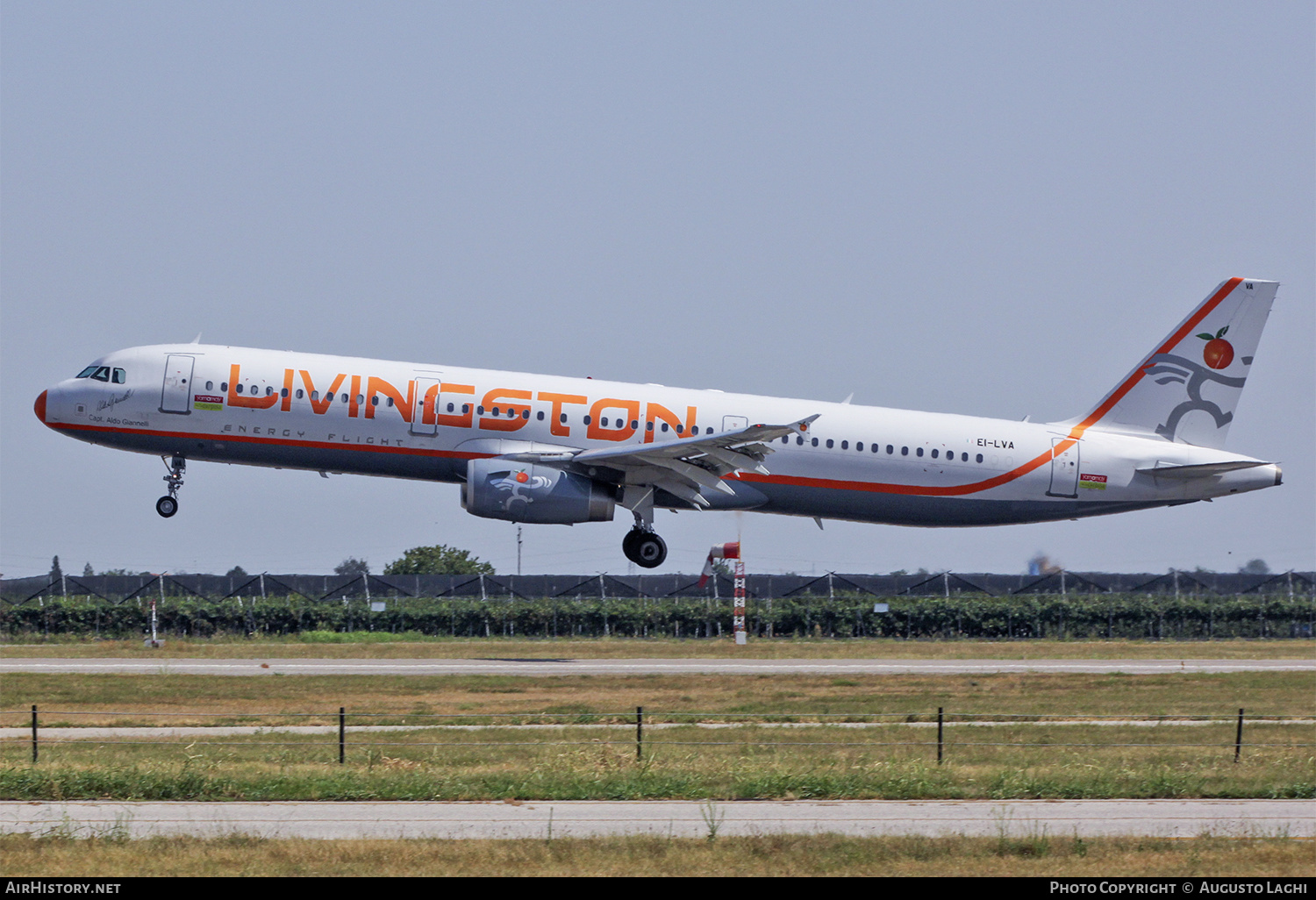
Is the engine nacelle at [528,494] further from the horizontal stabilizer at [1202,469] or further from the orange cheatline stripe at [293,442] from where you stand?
the horizontal stabilizer at [1202,469]

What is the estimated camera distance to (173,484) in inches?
1550

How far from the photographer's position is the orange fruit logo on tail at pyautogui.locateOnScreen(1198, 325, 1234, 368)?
46.6 metres

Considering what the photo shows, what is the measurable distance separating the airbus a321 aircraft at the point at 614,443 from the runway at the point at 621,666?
3689 millimetres

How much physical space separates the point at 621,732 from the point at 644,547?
14.0 m

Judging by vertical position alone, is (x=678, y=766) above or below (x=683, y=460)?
below

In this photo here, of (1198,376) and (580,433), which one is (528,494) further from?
(1198,376)

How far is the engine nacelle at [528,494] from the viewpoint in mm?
38250

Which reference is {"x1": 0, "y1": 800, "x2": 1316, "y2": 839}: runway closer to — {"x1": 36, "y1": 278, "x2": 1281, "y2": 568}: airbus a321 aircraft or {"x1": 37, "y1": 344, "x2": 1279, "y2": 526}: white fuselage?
{"x1": 36, "y1": 278, "x2": 1281, "y2": 568}: airbus a321 aircraft

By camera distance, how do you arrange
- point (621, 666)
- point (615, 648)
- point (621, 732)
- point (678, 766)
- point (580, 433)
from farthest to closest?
point (615, 648)
point (621, 666)
point (580, 433)
point (621, 732)
point (678, 766)

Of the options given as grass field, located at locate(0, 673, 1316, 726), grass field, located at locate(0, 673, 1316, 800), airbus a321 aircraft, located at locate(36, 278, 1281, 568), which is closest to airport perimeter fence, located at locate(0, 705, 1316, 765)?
grass field, located at locate(0, 673, 1316, 800)

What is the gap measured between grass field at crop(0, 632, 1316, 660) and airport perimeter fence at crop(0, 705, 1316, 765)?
1409 centimetres
